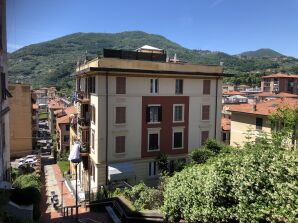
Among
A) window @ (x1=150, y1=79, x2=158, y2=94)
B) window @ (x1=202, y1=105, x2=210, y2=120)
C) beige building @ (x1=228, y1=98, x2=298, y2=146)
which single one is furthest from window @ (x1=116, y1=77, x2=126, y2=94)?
beige building @ (x1=228, y1=98, x2=298, y2=146)

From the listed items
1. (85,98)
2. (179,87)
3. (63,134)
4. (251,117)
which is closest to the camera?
(179,87)

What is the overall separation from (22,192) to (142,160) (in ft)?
43.4

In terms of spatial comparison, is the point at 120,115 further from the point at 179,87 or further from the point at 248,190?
the point at 248,190

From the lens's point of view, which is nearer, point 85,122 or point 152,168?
point 152,168

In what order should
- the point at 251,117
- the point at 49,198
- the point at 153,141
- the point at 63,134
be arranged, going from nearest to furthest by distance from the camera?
the point at 153,141 < the point at 49,198 < the point at 251,117 < the point at 63,134

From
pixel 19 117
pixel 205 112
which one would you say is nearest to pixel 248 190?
pixel 205 112

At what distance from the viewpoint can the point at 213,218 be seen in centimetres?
841

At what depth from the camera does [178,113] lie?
27.0 meters

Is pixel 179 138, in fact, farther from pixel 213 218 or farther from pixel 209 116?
pixel 213 218

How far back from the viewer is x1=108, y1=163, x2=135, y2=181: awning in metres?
23.9

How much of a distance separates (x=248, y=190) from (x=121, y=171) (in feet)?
58.3

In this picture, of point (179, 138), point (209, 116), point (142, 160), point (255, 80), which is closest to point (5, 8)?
point (142, 160)

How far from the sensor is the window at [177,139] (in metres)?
27.2

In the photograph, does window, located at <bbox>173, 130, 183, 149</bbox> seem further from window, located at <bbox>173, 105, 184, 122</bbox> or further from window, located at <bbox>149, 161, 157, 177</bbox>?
window, located at <bbox>149, 161, 157, 177</bbox>
